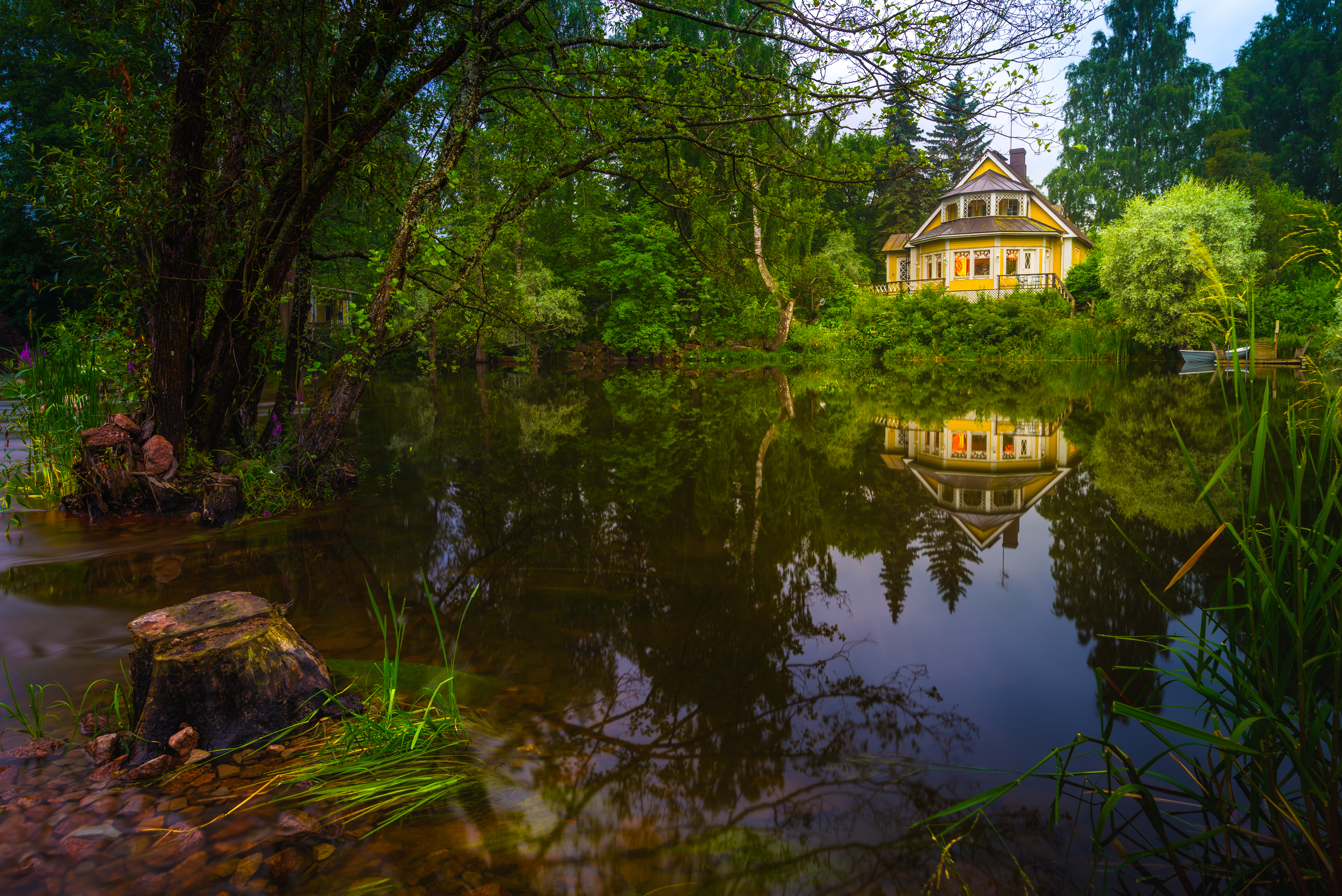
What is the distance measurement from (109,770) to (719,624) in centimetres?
284

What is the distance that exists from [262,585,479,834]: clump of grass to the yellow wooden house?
3662cm

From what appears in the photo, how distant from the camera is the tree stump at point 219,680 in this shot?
2789mm

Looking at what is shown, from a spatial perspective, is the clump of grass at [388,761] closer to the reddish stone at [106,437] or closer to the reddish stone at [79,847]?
the reddish stone at [79,847]

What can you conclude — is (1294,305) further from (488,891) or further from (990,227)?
(488,891)

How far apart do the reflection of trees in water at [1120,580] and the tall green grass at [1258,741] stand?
2.25 feet

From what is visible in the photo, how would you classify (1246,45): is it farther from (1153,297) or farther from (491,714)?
(491,714)

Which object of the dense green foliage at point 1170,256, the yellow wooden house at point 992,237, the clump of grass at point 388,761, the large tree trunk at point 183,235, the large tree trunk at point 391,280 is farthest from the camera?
the yellow wooden house at point 992,237

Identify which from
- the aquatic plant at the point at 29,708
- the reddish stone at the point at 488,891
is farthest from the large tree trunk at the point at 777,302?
the reddish stone at the point at 488,891

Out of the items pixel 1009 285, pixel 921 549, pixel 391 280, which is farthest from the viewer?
pixel 1009 285

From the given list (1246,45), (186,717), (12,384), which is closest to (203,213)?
(12,384)

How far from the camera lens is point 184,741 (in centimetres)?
278

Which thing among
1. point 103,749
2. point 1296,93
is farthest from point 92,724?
point 1296,93

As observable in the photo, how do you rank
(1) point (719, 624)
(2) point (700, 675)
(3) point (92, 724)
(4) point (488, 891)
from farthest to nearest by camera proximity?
(1) point (719, 624), (2) point (700, 675), (3) point (92, 724), (4) point (488, 891)

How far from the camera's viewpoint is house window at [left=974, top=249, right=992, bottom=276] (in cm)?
3884
